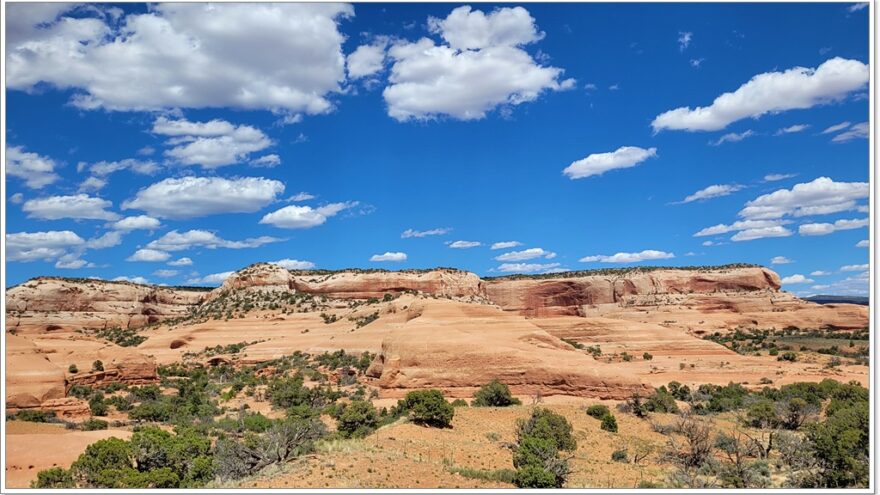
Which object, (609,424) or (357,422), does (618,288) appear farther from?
(357,422)

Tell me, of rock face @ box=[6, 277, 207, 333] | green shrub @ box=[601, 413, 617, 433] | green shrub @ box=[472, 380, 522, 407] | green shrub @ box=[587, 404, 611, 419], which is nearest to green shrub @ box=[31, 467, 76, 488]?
green shrub @ box=[472, 380, 522, 407]

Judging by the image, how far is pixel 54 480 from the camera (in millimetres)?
13469

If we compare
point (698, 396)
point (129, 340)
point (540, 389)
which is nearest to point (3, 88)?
point (540, 389)

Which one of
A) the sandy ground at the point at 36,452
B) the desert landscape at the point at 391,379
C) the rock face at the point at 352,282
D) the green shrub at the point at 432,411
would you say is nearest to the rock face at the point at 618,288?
the desert landscape at the point at 391,379

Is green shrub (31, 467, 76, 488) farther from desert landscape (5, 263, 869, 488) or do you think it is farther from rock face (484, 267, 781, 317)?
rock face (484, 267, 781, 317)

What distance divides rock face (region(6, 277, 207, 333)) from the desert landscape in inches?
11.5

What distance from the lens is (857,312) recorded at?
71375mm

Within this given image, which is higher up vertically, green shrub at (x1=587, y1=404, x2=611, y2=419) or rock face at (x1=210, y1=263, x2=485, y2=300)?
Result: rock face at (x1=210, y1=263, x2=485, y2=300)

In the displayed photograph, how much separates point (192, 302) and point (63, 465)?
8758cm

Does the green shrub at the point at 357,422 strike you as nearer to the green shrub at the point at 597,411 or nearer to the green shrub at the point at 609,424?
the green shrub at the point at 609,424

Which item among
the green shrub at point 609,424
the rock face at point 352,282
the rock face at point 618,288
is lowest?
the green shrub at point 609,424

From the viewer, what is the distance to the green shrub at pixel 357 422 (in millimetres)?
19827

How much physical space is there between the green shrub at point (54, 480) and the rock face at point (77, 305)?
227 feet

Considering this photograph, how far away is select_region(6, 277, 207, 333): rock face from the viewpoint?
72375mm
